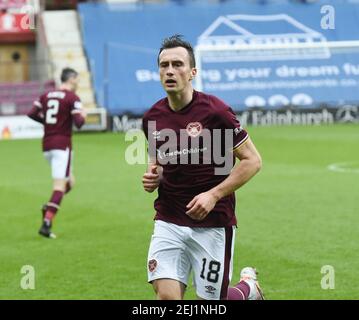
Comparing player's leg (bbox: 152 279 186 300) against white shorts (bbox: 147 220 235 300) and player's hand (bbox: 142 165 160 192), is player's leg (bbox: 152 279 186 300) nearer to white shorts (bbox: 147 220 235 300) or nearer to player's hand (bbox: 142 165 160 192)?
white shorts (bbox: 147 220 235 300)

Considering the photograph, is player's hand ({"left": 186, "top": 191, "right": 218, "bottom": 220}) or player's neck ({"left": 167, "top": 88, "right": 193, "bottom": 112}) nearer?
player's hand ({"left": 186, "top": 191, "right": 218, "bottom": 220})

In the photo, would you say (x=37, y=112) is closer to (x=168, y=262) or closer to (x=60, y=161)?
(x=60, y=161)

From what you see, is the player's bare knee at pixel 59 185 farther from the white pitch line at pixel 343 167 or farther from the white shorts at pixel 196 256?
the white pitch line at pixel 343 167

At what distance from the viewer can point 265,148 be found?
2636 cm

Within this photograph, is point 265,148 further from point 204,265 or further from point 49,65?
point 204,265

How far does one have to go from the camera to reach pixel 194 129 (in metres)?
7.06

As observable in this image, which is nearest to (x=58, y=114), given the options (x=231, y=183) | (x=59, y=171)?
(x=59, y=171)

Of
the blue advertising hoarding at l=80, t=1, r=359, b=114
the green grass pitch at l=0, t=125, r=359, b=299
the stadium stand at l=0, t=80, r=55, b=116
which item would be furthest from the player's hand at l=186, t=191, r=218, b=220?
the stadium stand at l=0, t=80, r=55, b=116

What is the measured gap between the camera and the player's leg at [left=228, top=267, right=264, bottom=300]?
805cm

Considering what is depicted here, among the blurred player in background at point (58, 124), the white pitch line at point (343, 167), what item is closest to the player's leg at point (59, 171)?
the blurred player in background at point (58, 124)

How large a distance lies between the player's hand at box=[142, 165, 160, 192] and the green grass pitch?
2640 mm

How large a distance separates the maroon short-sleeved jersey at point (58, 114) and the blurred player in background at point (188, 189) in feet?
21.2

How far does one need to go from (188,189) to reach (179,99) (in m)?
0.67

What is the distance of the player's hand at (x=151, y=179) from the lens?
7105 mm
